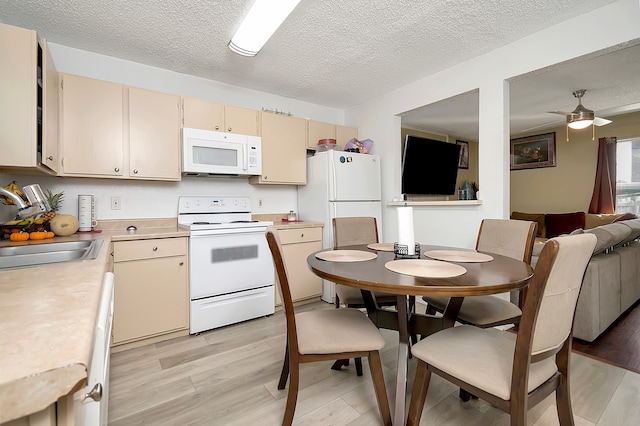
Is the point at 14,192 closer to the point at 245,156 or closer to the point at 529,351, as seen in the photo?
the point at 245,156

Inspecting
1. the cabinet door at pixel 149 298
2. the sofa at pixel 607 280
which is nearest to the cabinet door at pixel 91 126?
the cabinet door at pixel 149 298

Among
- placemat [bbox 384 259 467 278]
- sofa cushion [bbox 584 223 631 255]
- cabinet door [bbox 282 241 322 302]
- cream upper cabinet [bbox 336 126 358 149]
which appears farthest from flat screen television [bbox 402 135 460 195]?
placemat [bbox 384 259 467 278]

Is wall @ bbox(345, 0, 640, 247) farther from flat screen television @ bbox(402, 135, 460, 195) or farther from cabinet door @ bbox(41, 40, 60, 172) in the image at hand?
cabinet door @ bbox(41, 40, 60, 172)

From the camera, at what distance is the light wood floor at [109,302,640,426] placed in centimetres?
150

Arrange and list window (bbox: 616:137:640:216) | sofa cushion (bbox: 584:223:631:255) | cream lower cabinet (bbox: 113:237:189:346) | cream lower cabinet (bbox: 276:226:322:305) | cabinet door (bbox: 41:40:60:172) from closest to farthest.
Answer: cabinet door (bbox: 41:40:60:172)
cream lower cabinet (bbox: 113:237:189:346)
sofa cushion (bbox: 584:223:631:255)
cream lower cabinet (bbox: 276:226:322:305)
window (bbox: 616:137:640:216)

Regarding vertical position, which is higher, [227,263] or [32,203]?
[32,203]

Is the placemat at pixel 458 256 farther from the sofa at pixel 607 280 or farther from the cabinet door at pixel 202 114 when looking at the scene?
the cabinet door at pixel 202 114

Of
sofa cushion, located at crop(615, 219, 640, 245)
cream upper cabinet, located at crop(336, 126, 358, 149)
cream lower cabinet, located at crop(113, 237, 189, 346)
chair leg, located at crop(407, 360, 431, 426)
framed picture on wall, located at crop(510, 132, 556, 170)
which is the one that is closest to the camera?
chair leg, located at crop(407, 360, 431, 426)

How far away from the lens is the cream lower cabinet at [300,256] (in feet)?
9.96

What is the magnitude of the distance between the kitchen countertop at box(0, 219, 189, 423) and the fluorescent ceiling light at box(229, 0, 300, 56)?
5.88ft

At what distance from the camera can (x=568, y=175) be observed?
16.9 ft

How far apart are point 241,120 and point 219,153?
1.44 feet

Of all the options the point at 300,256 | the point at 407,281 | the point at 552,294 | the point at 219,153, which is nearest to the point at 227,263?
the point at 300,256

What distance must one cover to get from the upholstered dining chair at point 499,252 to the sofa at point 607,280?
0.49m
